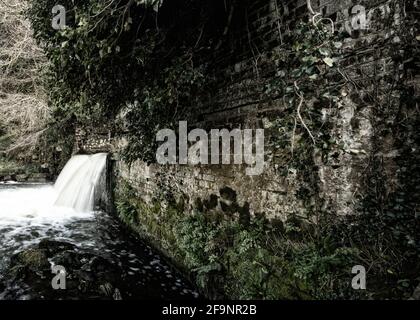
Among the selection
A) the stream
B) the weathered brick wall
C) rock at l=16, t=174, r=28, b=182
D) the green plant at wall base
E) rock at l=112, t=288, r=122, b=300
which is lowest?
rock at l=112, t=288, r=122, b=300

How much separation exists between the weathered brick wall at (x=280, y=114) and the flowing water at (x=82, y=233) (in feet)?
4.78

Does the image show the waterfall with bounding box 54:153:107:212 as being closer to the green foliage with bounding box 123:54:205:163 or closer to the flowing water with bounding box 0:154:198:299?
the flowing water with bounding box 0:154:198:299

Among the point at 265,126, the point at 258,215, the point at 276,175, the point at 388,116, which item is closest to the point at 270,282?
the point at 258,215

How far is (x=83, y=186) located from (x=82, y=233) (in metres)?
2.75

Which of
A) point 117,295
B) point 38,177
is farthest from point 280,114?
point 38,177

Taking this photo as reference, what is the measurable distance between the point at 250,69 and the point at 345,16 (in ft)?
4.76

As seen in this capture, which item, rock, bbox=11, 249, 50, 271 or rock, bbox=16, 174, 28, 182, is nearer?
rock, bbox=11, 249, 50, 271

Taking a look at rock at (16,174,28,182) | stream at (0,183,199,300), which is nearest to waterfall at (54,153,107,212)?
stream at (0,183,199,300)

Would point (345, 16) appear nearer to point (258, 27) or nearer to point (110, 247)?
point (258, 27)

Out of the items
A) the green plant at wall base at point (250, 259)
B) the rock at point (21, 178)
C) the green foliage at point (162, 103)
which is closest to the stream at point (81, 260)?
the green plant at wall base at point (250, 259)

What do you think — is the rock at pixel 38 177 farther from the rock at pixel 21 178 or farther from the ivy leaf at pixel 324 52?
the ivy leaf at pixel 324 52

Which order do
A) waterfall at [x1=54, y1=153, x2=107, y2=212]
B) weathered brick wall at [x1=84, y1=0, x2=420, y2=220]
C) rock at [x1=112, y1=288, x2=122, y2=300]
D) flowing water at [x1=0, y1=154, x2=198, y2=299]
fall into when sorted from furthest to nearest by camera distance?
waterfall at [x1=54, y1=153, x2=107, y2=212] < flowing water at [x1=0, y1=154, x2=198, y2=299] < rock at [x1=112, y1=288, x2=122, y2=300] < weathered brick wall at [x1=84, y1=0, x2=420, y2=220]

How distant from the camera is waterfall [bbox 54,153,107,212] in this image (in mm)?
9359

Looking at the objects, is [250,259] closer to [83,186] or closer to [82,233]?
[82,233]
